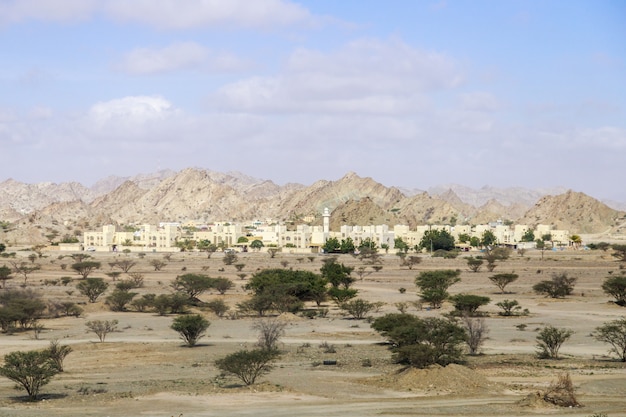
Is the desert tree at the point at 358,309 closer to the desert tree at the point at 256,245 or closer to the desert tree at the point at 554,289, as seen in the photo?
the desert tree at the point at 554,289

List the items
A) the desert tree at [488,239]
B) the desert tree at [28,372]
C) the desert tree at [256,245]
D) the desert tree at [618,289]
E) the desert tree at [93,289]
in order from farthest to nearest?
the desert tree at [488,239] < the desert tree at [256,245] < the desert tree at [93,289] < the desert tree at [618,289] < the desert tree at [28,372]

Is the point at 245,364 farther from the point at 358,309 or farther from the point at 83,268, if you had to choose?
the point at 83,268

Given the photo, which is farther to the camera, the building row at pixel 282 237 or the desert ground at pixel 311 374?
the building row at pixel 282 237

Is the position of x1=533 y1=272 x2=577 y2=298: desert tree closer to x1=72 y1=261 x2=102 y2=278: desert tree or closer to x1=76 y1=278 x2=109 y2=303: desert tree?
x1=76 y1=278 x2=109 y2=303: desert tree

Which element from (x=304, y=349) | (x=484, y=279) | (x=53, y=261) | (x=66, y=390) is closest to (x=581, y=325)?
(x=304, y=349)

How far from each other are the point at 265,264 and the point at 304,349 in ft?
256

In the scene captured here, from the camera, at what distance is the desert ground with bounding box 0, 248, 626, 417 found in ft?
76.7

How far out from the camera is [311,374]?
2947 centimetres

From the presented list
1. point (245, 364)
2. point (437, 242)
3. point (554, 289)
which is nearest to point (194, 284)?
point (554, 289)

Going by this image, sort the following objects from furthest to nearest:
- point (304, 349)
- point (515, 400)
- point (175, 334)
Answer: point (175, 334) < point (304, 349) < point (515, 400)

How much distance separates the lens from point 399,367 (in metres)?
30.1

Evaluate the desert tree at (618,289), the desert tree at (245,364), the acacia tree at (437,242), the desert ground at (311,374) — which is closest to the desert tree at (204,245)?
the acacia tree at (437,242)

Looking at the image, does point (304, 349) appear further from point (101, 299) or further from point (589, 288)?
point (589, 288)

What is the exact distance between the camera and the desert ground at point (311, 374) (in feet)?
76.7
